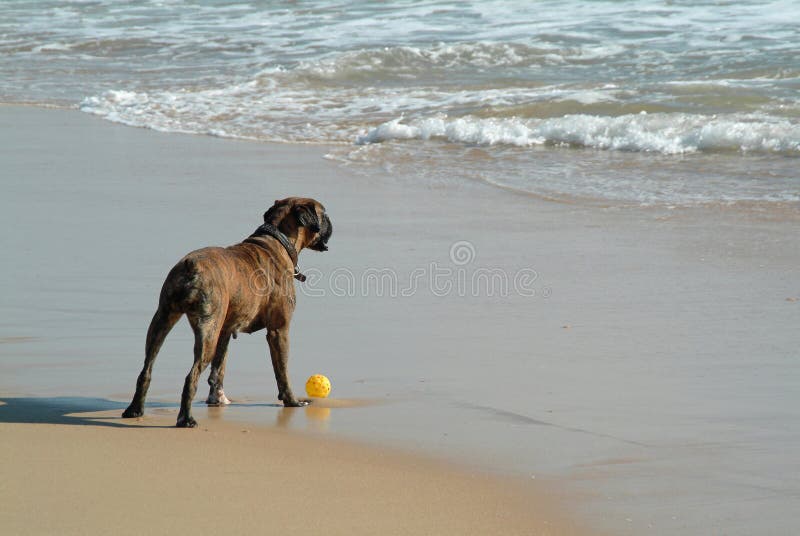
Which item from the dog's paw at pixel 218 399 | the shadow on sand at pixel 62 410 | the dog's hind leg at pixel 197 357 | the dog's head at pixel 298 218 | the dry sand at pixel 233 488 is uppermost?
the dog's head at pixel 298 218

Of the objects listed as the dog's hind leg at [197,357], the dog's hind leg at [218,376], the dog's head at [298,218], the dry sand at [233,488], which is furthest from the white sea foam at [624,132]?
the dry sand at [233,488]

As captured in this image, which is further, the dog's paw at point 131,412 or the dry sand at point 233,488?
the dog's paw at point 131,412

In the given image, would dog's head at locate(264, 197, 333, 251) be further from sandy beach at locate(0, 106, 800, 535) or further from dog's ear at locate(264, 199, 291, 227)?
sandy beach at locate(0, 106, 800, 535)

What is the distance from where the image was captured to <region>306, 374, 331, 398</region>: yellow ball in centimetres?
577

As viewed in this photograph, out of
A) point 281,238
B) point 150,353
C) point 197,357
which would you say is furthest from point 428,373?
point 150,353

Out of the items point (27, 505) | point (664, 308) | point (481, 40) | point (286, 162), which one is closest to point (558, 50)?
point (481, 40)

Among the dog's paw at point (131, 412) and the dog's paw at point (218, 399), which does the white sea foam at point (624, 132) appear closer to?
the dog's paw at point (218, 399)

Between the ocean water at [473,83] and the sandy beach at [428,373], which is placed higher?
the ocean water at [473,83]

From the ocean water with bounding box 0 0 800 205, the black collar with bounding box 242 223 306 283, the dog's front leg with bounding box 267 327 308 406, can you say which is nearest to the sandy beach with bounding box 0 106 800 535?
the dog's front leg with bounding box 267 327 308 406

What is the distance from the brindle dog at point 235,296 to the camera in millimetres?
5293

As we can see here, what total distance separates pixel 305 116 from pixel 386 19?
11.4 m

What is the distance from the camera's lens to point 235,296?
5.59m

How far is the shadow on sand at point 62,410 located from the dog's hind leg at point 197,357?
0.13 metres

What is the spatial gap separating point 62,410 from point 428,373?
1.90 metres
